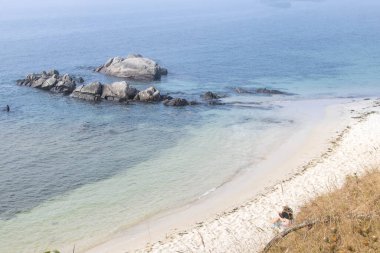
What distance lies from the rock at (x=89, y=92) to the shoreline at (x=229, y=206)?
24633 millimetres

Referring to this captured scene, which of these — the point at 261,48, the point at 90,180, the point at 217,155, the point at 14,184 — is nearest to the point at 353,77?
the point at 261,48

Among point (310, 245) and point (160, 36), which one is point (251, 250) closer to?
point (310, 245)

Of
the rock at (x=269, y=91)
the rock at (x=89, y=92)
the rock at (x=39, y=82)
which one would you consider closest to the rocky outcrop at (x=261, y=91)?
the rock at (x=269, y=91)

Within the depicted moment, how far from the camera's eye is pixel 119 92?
52.4 meters

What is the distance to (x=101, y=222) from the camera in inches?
1003

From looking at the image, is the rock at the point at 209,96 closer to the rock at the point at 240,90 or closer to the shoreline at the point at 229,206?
the rock at the point at 240,90

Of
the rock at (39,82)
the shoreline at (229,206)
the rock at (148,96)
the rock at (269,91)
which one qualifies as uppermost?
the rock at (39,82)

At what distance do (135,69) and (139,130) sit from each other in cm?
2358

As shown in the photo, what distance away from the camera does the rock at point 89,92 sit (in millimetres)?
52831

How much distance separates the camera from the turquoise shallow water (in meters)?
27.2

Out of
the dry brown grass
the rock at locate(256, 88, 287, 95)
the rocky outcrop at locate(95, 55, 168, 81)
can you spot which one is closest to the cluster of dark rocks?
the rocky outcrop at locate(95, 55, 168, 81)

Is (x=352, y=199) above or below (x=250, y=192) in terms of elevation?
above

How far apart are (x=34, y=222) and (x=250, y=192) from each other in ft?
43.8

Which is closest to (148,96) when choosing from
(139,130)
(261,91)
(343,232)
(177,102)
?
(177,102)
